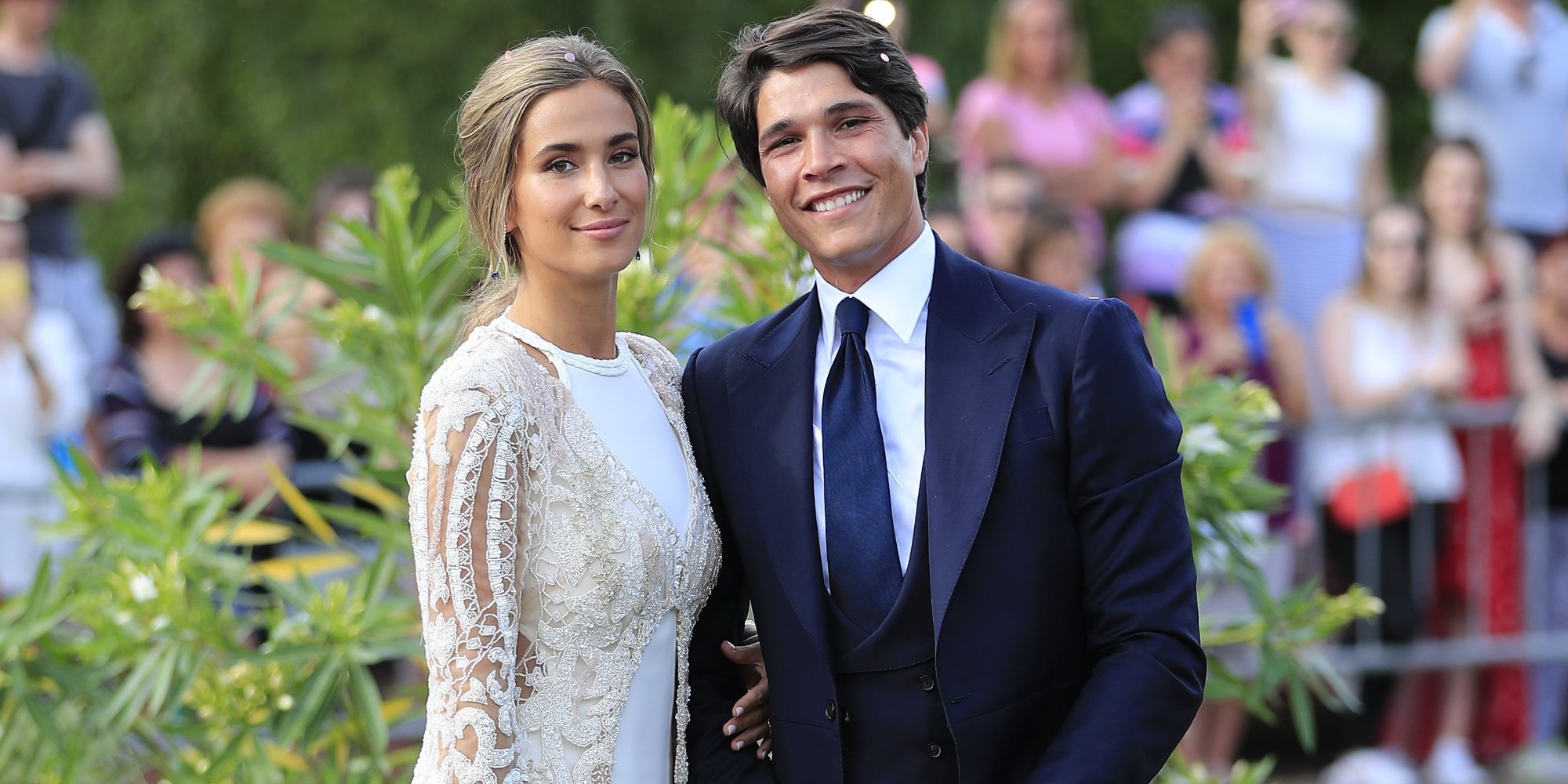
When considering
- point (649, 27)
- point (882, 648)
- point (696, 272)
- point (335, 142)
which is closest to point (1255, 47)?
point (696, 272)

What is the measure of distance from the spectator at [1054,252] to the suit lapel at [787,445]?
2.78 metres

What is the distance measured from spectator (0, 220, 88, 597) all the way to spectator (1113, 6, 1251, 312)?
405 cm

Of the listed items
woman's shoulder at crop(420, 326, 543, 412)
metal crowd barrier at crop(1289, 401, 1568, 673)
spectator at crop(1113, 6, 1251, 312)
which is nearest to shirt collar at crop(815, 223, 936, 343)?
woman's shoulder at crop(420, 326, 543, 412)

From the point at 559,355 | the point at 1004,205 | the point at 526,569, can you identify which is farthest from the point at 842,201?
the point at 1004,205

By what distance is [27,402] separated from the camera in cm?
622

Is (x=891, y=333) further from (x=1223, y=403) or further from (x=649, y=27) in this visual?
(x=649, y=27)

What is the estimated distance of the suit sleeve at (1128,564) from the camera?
111 inches

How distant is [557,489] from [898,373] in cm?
62

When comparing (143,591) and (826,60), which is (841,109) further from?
(143,591)

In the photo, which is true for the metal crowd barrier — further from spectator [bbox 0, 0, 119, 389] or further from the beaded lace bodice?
spectator [bbox 0, 0, 119, 389]

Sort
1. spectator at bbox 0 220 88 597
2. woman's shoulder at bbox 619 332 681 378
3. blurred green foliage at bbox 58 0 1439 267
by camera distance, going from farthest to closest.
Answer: blurred green foliage at bbox 58 0 1439 267
spectator at bbox 0 220 88 597
woman's shoulder at bbox 619 332 681 378

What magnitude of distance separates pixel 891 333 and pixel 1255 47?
194 inches

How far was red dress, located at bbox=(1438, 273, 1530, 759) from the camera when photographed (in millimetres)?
6711

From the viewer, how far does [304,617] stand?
397 cm
